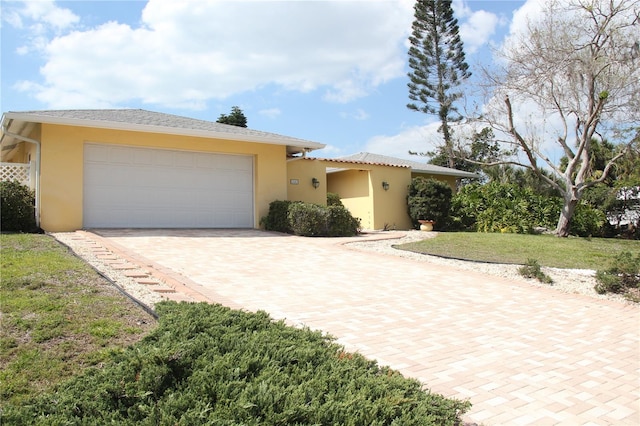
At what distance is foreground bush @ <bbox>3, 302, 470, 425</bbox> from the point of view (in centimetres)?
244

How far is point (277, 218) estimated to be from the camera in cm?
1441

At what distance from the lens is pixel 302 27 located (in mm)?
10789

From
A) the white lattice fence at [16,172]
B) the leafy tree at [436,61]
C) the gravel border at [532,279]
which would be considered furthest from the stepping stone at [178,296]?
the leafy tree at [436,61]

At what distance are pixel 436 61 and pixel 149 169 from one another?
78.4ft

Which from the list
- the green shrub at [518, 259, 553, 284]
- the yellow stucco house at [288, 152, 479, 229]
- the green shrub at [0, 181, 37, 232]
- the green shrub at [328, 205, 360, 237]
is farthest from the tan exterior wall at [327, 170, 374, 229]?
the green shrub at [0, 181, 37, 232]

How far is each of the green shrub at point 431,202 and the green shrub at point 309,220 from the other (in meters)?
6.20

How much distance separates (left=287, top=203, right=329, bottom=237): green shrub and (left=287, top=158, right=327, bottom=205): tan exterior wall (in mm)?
2879

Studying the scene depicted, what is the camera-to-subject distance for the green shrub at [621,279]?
297 inches

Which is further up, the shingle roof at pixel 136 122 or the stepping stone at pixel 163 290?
the shingle roof at pixel 136 122

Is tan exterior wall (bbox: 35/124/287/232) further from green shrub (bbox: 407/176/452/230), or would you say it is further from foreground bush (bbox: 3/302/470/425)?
foreground bush (bbox: 3/302/470/425)

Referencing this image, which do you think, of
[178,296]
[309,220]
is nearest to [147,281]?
[178,296]

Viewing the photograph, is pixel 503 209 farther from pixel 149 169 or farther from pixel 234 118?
pixel 234 118

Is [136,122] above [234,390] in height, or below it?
above

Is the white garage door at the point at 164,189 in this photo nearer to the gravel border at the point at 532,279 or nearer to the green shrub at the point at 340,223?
the green shrub at the point at 340,223
